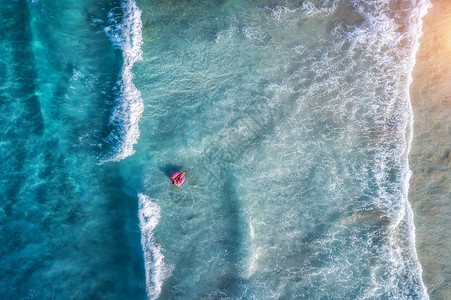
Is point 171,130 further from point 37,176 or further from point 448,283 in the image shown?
point 448,283

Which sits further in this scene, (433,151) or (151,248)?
(433,151)

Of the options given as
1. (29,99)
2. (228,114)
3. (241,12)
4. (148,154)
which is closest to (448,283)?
(228,114)

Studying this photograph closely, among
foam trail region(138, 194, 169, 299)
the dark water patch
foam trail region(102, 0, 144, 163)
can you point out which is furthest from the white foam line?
the dark water patch

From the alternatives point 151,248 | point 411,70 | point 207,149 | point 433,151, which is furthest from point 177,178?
point 411,70

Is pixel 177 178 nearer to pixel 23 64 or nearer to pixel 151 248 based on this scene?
pixel 151 248

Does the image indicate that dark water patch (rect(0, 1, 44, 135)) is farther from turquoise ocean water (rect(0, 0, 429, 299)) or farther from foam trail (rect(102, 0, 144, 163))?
foam trail (rect(102, 0, 144, 163))

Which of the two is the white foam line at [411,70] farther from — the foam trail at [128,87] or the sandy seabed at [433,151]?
the foam trail at [128,87]

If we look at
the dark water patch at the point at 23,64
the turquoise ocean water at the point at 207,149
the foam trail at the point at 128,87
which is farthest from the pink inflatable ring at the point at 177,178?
the dark water patch at the point at 23,64
